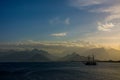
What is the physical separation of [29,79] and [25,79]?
4.04 feet

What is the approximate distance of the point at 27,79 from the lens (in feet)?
217

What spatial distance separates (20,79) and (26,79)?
5.94 ft

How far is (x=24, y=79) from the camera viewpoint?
218 feet

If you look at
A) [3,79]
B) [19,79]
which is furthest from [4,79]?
[19,79]

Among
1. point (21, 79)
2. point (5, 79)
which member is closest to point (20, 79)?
point (21, 79)

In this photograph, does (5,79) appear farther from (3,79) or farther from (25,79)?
(25,79)

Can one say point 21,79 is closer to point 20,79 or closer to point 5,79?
point 20,79

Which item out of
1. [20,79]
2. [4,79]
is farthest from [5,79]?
[20,79]

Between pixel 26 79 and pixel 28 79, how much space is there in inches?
24.2

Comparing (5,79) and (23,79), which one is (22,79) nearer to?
(23,79)

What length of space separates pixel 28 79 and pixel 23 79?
5.12ft

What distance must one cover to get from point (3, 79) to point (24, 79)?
20.7 feet

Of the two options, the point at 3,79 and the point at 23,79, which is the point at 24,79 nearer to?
the point at 23,79

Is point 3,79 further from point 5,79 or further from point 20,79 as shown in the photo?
point 20,79
